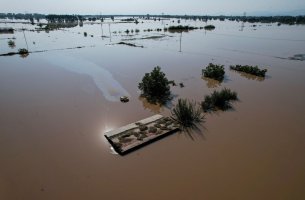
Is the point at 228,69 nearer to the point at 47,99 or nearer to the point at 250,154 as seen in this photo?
the point at 250,154

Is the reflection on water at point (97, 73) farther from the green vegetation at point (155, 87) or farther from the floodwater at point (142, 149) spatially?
the green vegetation at point (155, 87)

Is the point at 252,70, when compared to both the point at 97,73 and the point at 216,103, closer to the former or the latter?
the point at 216,103

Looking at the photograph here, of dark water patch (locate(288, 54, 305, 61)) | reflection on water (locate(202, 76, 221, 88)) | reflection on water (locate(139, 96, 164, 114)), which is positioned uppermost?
dark water patch (locate(288, 54, 305, 61))

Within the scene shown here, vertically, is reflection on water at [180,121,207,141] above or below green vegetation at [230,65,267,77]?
below

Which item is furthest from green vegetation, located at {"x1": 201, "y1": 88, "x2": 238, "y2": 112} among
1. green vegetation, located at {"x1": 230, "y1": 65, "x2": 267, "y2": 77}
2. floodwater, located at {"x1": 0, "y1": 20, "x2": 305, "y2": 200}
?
green vegetation, located at {"x1": 230, "y1": 65, "x2": 267, "y2": 77}

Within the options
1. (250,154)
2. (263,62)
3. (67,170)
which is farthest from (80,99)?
(263,62)

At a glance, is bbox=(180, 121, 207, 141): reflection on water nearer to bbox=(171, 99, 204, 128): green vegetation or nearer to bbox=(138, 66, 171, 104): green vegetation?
bbox=(171, 99, 204, 128): green vegetation

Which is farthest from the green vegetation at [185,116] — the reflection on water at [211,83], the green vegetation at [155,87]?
the reflection on water at [211,83]
